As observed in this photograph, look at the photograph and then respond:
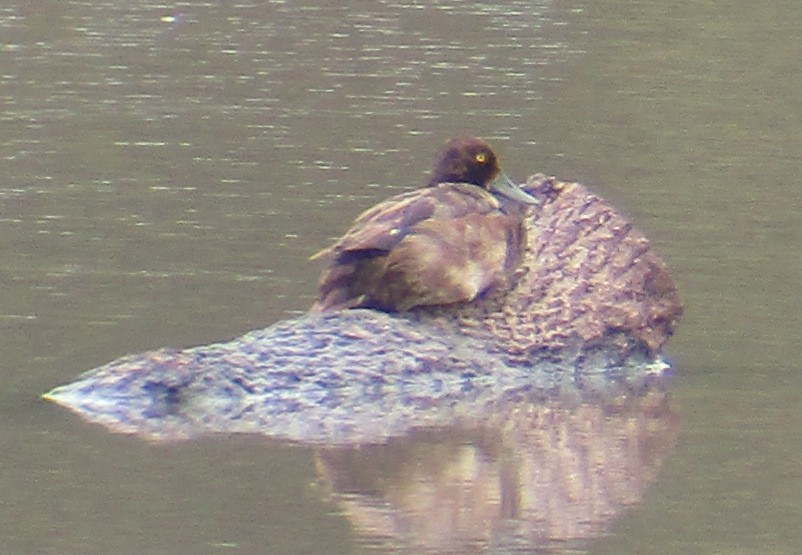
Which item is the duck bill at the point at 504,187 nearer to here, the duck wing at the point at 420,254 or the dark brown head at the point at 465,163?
the dark brown head at the point at 465,163

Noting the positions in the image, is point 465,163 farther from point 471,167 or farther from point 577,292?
point 577,292

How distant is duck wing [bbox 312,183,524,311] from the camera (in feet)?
35.1

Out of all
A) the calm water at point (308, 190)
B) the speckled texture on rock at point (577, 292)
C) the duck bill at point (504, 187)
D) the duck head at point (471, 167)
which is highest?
the duck head at point (471, 167)

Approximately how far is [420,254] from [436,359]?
1.77 ft

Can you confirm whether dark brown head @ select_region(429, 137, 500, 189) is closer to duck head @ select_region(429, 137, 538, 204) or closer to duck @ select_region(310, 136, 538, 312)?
duck head @ select_region(429, 137, 538, 204)

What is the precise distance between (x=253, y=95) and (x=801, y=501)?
386 inches

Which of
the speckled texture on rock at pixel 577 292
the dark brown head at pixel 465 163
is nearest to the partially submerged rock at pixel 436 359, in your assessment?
the speckled texture on rock at pixel 577 292

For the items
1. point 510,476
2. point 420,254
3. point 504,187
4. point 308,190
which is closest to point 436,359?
point 420,254

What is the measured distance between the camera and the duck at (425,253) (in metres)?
10.7

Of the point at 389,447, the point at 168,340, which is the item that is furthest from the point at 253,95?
→ the point at 389,447

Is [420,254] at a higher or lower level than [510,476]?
higher

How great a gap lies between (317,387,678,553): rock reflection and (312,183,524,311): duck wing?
0.72 metres

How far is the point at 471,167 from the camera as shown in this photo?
11.4 metres

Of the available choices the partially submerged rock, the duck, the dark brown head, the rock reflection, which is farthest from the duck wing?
the rock reflection
